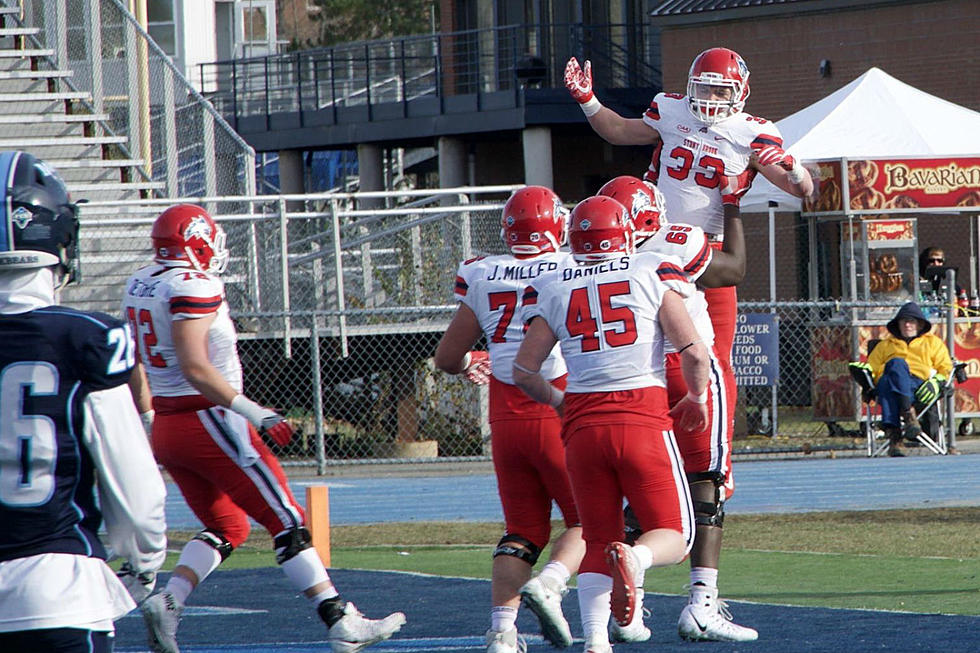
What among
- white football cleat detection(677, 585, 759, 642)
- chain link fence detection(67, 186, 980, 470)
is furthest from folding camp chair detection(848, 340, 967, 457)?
white football cleat detection(677, 585, 759, 642)

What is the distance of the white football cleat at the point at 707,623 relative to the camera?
22.3ft

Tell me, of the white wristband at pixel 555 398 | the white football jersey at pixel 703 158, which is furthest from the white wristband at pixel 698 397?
the white football jersey at pixel 703 158

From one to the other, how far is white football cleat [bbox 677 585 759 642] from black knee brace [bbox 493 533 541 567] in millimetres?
713

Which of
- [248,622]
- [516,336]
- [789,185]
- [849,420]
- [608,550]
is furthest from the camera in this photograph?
[849,420]

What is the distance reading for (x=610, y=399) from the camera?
6.01 meters

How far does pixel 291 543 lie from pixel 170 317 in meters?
1.05

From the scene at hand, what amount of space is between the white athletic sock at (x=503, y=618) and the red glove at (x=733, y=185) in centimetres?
209

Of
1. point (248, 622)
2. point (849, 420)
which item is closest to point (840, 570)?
point (248, 622)

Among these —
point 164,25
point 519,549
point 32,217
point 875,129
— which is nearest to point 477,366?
point 519,549

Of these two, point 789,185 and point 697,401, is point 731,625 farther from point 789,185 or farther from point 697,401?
point 789,185

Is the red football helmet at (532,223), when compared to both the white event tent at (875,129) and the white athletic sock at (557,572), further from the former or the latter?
the white event tent at (875,129)

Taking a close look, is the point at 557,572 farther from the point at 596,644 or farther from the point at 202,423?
the point at 202,423

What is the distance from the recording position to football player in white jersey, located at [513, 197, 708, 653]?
6.00 metres

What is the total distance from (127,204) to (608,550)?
10611 millimetres
